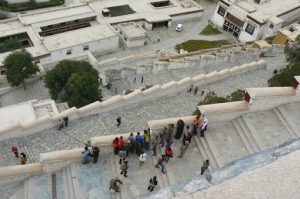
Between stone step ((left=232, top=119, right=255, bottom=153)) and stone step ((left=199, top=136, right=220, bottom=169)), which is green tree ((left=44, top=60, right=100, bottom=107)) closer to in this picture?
stone step ((left=199, top=136, right=220, bottom=169))

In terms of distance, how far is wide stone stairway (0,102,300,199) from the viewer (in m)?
17.7

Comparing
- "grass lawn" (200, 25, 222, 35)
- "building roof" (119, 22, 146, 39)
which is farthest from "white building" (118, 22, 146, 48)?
"grass lawn" (200, 25, 222, 35)

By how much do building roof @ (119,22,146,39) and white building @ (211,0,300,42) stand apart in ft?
35.3

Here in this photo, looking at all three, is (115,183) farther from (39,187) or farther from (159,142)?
(39,187)

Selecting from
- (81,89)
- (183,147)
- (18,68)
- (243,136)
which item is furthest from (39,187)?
(18,68)

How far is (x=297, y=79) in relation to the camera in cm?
1947

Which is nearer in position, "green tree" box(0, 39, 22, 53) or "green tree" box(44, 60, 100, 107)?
"green tree" box(44, 60, 100, 107)

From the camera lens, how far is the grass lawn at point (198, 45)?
44.8 m

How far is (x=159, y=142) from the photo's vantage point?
1891 cm

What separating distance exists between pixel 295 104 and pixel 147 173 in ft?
26.8

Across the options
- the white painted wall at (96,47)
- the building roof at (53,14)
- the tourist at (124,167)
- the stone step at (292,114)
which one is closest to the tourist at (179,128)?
the tourist at (124,167)

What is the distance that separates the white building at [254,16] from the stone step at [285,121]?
27.4 metres

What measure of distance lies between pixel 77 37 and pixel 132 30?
20.6ft

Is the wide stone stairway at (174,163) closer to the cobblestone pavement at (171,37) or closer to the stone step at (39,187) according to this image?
the stone step at (39,187)
